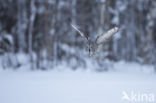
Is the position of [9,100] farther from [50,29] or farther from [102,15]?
[102,15]

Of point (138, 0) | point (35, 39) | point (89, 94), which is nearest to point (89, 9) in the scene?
point (138, 0)

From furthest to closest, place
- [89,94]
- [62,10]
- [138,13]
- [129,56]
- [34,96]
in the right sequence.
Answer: [129,56] → [138,13] → [62,10] → [89,94] → [34,96]

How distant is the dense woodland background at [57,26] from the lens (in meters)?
7.61

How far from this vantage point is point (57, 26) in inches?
332

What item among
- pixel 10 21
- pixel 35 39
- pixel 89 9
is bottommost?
pixel 35 39

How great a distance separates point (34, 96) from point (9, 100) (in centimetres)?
43

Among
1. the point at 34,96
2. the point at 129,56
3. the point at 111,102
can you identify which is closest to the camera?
the point at 111,102

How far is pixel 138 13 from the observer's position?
10547 mm

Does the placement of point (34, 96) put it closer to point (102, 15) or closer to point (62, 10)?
point (102, 15)

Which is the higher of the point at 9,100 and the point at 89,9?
the point at 89,9

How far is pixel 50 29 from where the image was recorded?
7.65 metres

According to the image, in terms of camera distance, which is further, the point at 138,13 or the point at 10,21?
the point at 138,13

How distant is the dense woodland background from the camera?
761 cm

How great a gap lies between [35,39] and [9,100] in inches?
253
